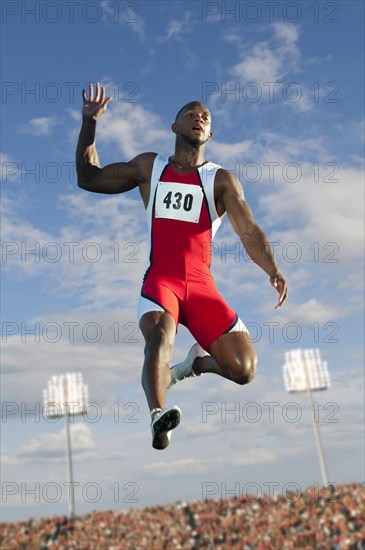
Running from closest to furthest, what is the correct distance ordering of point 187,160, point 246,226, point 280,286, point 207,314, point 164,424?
point 164,424
point 280,286
point 207,314
point 246,226
point 187,160

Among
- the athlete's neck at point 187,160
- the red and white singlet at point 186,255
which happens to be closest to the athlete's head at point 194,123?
the athlete's neck at point 187,160

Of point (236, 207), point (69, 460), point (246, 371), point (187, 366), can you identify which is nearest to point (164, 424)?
point (246, 371)

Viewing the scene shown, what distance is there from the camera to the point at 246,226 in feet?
20.7

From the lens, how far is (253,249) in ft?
20.3

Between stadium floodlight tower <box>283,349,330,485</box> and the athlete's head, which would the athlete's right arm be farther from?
stadium floodlight tower <box>283,349,330,485</box>

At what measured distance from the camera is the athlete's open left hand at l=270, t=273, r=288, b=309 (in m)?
5.88

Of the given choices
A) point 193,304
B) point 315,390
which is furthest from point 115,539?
point 315,390

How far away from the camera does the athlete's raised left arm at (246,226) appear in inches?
237

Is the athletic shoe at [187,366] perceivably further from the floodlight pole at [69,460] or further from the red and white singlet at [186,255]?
the floodlight pole at [69,460]

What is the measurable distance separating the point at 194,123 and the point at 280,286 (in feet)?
6.53

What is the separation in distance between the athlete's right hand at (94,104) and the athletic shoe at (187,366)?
9.20ft

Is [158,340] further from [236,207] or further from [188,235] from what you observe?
[236,207]

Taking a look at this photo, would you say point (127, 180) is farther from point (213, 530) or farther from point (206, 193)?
point (213, 530)

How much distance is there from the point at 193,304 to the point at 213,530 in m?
2.14
